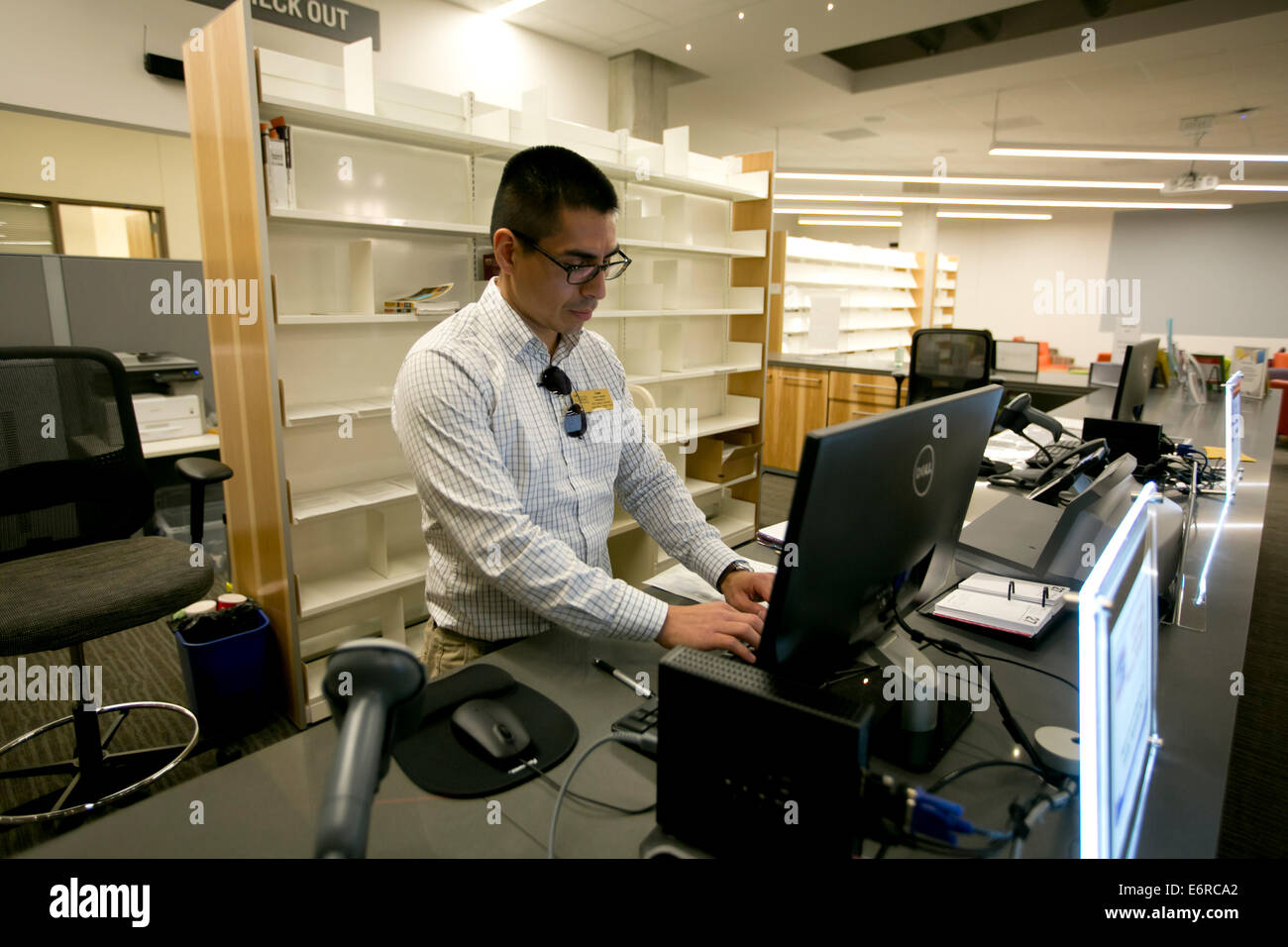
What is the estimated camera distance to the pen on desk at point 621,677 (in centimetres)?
112

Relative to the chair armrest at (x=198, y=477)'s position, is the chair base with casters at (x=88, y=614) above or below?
below

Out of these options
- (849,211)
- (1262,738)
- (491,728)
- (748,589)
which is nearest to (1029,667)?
(748,589)

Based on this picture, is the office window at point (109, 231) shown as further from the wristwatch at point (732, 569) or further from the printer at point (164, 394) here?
the wristwatch at point (732, 569)

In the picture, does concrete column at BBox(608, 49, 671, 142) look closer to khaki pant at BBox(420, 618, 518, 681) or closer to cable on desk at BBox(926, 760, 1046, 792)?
khaki pant at BBox(420, 618, 518, 681)

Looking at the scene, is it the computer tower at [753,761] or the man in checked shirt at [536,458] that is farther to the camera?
the man in checked shirt at [536,458]

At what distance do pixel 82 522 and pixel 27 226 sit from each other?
590cm

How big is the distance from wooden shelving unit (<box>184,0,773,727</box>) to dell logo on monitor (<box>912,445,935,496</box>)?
6.72 feet

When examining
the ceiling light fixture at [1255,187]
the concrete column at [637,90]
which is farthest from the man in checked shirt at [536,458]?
the ceiling light fixture at [1255,187]

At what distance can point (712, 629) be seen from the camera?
117 cm

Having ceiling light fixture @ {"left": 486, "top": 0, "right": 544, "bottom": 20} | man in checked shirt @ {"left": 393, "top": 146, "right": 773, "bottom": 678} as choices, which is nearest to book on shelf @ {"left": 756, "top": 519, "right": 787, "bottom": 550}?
man in checked shirt @ {"left": 393, "top": 146, "right": 773, "bottom": 678}

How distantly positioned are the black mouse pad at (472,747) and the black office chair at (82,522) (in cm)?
114

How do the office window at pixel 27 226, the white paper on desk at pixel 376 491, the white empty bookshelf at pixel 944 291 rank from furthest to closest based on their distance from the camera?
the white empty bookshelf at pixel 944 291
the office window at pixel 27 226
the white paper on desk at pixel 376 491

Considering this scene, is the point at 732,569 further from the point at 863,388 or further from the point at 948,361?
the point at 863,388
